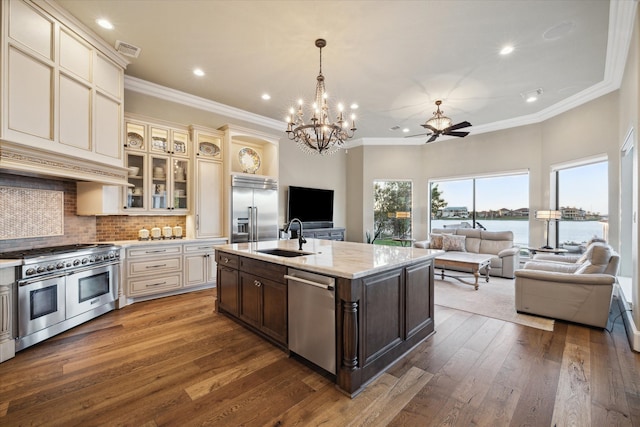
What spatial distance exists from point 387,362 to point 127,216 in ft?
14.2

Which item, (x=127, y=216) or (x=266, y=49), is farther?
(x=127, y=216)

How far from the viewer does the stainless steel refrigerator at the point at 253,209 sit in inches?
191

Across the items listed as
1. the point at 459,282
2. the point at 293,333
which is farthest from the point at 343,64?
the point at 459,282

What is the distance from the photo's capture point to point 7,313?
7.96 feet

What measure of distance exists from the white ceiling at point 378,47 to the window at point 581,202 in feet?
4.21

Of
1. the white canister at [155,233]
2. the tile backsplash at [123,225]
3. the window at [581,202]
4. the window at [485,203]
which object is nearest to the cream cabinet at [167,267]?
the white canister at [155,233]

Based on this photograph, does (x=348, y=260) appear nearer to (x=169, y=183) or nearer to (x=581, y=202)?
(x=169, y=183)

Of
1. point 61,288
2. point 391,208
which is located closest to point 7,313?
point 61,288

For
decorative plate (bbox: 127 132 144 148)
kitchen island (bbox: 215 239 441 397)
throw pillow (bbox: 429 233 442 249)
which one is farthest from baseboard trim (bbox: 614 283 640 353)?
decorative plate (bbox: 127 132 144 148)

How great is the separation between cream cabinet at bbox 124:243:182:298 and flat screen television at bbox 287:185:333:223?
2.58m

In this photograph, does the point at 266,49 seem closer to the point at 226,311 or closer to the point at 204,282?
the point at 226,311

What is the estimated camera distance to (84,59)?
3.10 metres

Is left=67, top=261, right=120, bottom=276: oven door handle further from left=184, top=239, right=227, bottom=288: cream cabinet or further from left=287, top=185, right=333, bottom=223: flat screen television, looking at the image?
left=287, top=185, right=333, bottom=223: flat screen television

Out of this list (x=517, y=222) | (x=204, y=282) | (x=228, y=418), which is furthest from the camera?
(x=517, y=222)
